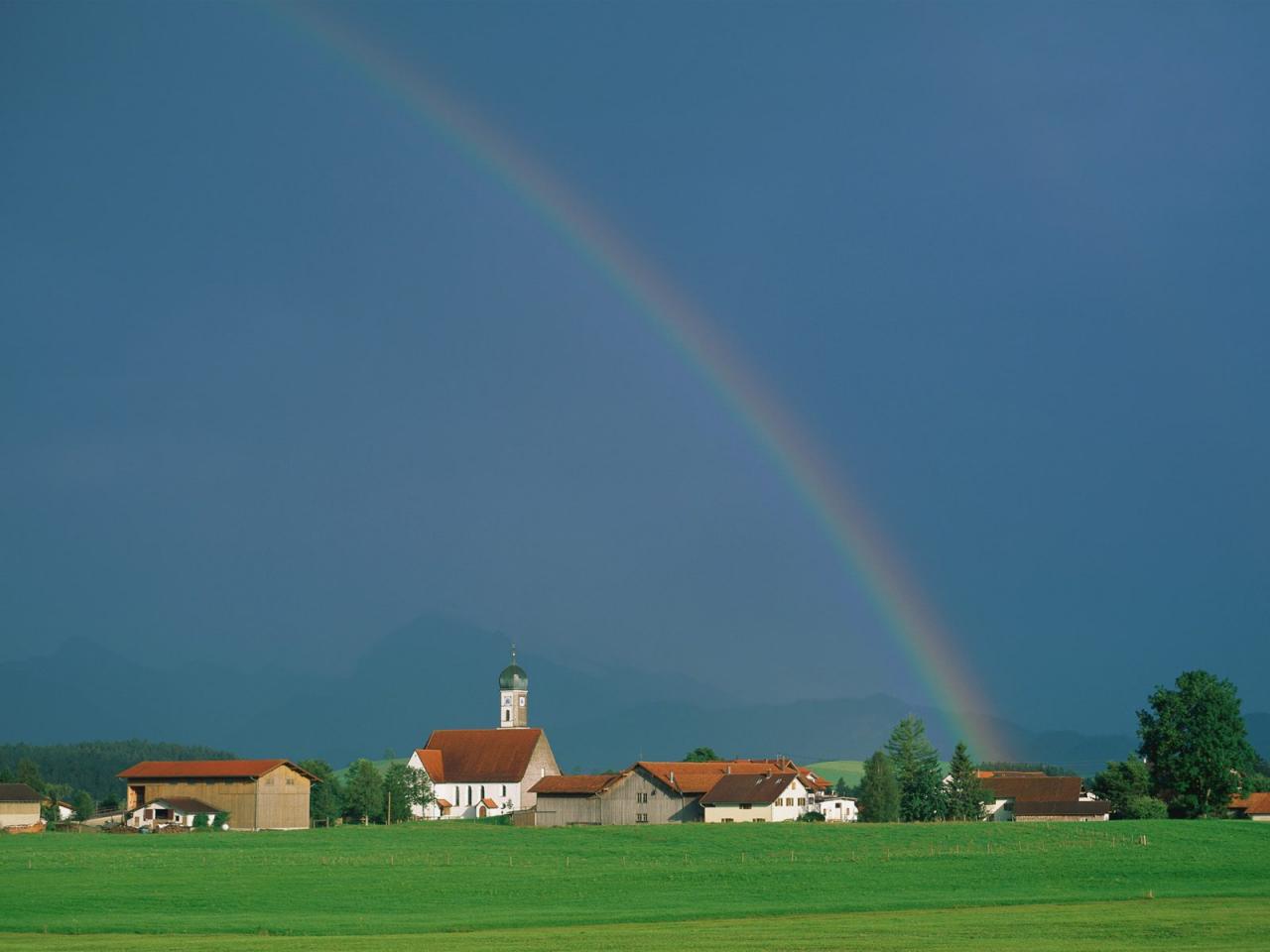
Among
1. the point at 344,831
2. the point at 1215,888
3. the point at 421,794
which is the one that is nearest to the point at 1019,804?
the point at 421,794

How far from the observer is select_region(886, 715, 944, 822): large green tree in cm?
11338

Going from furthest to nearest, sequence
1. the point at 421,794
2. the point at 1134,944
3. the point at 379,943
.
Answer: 1. the point at 421,794
2. the point at 379,943
3. the point at 1134,944

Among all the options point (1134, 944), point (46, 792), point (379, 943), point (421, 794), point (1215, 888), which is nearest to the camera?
point (1134, 944)

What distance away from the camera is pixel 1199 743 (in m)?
103

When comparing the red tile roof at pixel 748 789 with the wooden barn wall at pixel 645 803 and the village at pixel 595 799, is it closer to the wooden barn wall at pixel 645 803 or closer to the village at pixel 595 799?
the village at pixel 595 799

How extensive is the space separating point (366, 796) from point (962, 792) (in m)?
45.9

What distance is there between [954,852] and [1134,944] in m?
33.6

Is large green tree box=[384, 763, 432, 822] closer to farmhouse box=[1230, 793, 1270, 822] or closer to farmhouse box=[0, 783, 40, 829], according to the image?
farmhouse box=[0, 783, 40, 829]

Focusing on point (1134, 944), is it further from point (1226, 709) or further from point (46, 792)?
point (46, 792)

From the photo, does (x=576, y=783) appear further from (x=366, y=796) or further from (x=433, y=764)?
(x=433, y=764)

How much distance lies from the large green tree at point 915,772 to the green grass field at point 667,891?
27232 millimetres

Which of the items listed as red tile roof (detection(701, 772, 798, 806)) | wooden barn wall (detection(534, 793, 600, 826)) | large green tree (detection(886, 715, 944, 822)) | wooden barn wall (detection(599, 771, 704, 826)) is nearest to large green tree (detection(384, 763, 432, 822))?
wooden barn wall (detection(534, 793, 600, 826))

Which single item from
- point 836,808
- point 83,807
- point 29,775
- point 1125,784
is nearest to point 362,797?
point 83,807

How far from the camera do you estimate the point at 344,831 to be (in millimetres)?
97500
